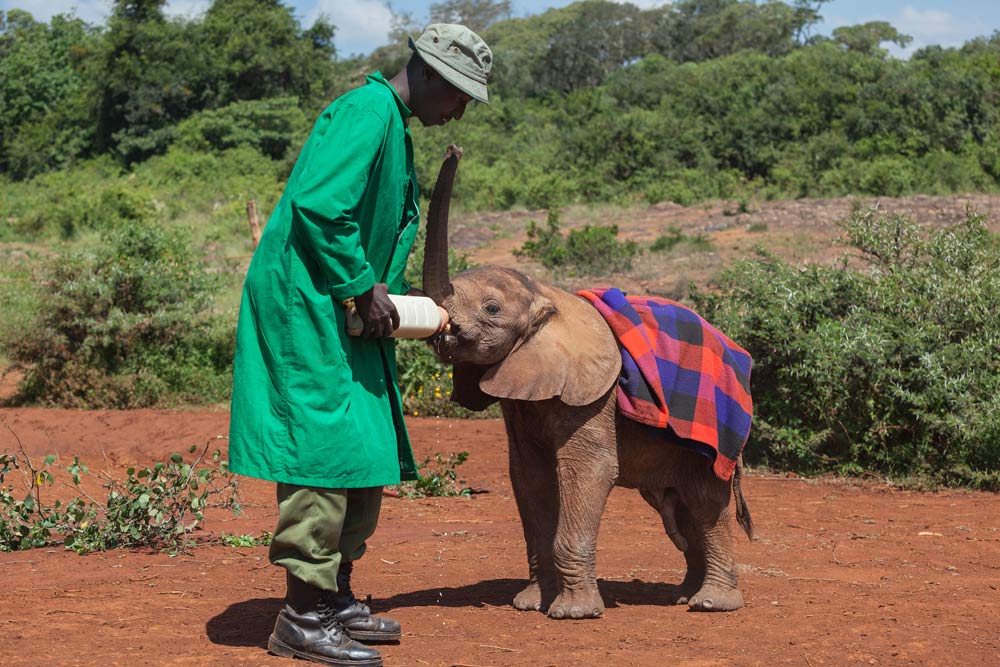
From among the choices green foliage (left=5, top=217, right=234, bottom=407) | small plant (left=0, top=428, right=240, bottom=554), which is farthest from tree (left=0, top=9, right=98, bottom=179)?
small plant (left=0, top=428, right=240, bottom=554)

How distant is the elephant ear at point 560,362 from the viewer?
4445 mm

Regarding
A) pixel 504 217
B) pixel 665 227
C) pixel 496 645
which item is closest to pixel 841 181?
pixel 665 227

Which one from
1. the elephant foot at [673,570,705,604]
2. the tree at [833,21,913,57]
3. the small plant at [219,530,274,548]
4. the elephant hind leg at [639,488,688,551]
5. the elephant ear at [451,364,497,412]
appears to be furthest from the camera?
the tree at [833,21,913,57]

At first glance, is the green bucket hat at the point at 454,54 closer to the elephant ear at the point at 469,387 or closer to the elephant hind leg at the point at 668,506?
the elephant ear at the point at 469,387

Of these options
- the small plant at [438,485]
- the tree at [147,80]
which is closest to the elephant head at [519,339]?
the small plant at [438,485]

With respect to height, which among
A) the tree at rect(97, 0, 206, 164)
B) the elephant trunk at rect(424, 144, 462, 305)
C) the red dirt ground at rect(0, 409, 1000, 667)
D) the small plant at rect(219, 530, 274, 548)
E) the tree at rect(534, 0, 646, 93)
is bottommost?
the small plant at rect(219, 530, 274, 548)

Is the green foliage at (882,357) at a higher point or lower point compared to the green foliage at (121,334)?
higher

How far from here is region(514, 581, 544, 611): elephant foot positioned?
484cm

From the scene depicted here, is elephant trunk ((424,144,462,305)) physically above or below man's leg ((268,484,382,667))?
above

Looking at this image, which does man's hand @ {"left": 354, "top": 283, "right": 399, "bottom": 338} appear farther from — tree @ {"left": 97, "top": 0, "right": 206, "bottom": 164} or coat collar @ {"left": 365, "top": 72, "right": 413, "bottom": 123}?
tree @ {"left": 97, "top": 0, "right": 206, "bottom": 164}

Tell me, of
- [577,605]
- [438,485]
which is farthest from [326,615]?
[438,485]

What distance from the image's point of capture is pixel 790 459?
8906 mm

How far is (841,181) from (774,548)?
18.0 metres

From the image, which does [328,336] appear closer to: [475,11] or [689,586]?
[689,586]
